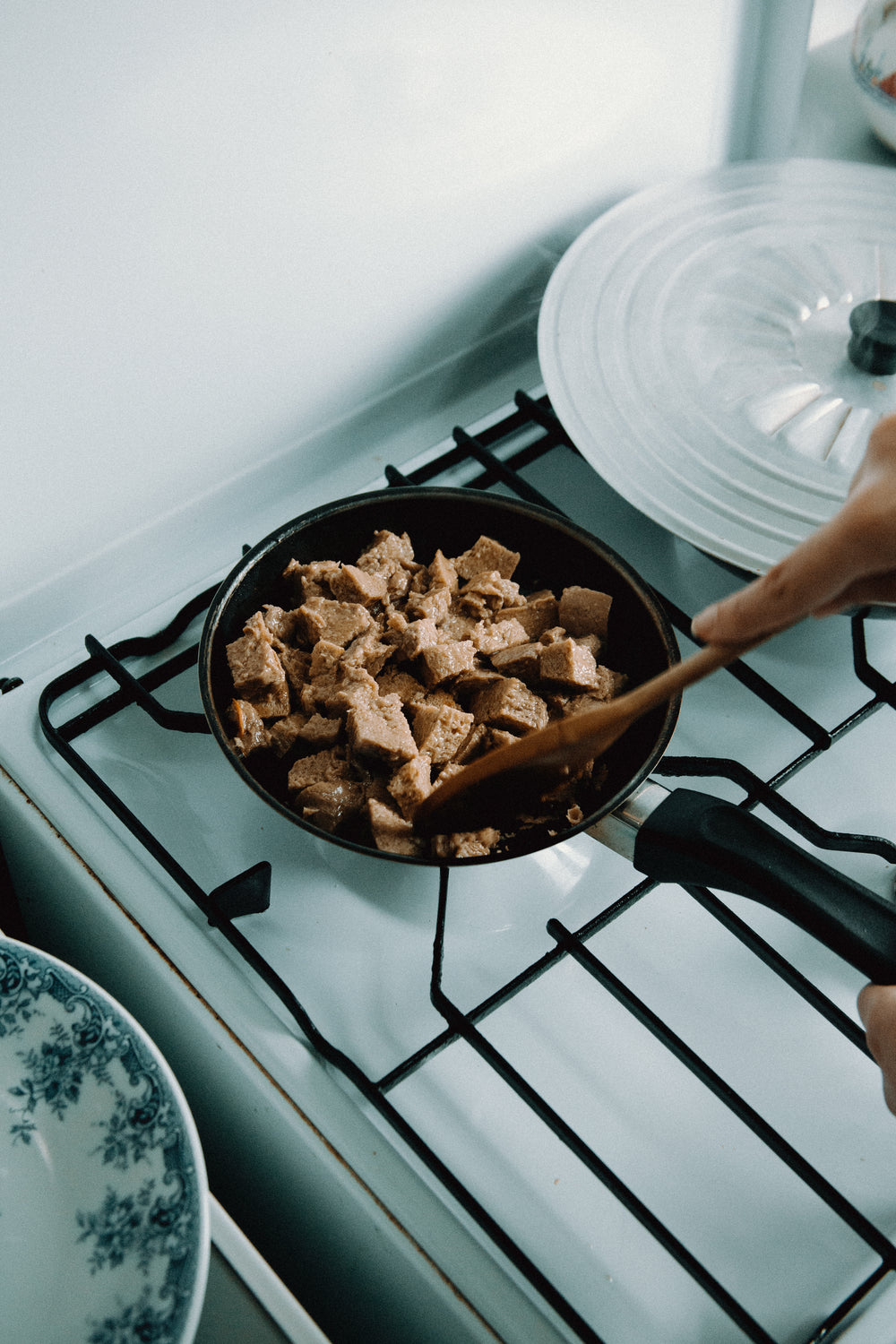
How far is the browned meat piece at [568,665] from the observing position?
63cm

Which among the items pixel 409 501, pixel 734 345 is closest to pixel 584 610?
pixel 409 501

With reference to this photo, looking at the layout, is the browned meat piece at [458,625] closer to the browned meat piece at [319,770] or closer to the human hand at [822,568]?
the browned meat piece at [319,770]

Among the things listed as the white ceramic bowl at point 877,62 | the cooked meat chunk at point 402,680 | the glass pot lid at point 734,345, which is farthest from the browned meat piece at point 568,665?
→ the white ceramic bowl at point 877,62

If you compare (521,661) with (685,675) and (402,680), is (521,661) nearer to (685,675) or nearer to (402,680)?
(402,680)

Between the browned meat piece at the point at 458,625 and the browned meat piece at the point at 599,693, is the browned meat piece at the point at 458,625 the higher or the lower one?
the higher one

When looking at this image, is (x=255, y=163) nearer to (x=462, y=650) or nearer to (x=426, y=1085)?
(x=462, y=650)

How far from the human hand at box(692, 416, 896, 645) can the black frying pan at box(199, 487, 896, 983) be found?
0.41 ft

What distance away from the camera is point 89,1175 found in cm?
47

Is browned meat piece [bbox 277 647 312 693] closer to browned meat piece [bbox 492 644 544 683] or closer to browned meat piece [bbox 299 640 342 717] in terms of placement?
browned meat piece [bbox 299 640 342 717]

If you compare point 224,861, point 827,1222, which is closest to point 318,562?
point 224,861

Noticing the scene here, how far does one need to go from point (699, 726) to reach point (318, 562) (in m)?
0.25

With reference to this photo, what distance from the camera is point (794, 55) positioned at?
90 centimetres

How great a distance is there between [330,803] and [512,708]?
0.12m

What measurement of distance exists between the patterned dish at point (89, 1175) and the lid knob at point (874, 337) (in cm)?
61
